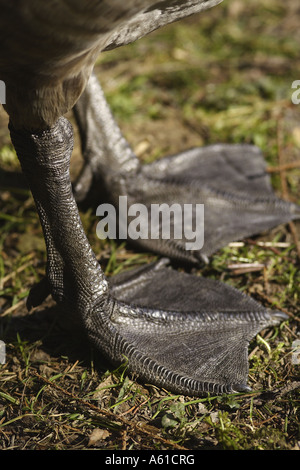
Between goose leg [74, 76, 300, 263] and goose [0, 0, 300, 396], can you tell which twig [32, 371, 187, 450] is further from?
goose leg [74, 76, 300, 263]

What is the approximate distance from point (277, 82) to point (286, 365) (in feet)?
9.07

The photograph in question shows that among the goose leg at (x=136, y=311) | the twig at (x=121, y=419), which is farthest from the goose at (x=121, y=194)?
the twig at (x=121, y=419)

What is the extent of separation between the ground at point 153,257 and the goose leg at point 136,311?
8 cm

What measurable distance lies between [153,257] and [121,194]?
1.30ft

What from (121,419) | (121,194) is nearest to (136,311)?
(121,419)

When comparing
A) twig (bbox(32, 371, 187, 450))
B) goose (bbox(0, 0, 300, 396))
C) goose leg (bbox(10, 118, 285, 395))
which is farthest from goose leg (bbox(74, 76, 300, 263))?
twig (bbox(32, 371, 187, 450))

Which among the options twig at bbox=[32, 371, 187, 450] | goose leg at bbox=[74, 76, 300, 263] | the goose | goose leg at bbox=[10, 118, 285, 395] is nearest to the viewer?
the goose

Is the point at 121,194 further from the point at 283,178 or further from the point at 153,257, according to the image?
the point at 283,178

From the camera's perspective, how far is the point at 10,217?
3.35 metres

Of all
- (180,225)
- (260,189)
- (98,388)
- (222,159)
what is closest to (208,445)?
(98,388)

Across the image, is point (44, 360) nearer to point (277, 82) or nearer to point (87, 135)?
point (87, 135)

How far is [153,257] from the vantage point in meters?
3.09

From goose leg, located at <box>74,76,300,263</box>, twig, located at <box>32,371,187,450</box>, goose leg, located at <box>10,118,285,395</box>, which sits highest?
goose leg, located at <box>74,76,300,263</box>

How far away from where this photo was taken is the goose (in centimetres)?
174
